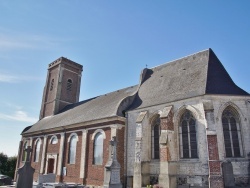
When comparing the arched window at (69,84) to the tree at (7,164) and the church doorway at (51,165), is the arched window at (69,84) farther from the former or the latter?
the tree at (7,164)

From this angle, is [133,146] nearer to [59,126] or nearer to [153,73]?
[153,73]

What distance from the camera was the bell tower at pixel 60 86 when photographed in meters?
27.9

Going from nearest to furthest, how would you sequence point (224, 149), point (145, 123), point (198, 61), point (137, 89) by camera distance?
1. point (224, 149)
2. point (145, 123)
3. point (198, 61)
4. point (137, 89)

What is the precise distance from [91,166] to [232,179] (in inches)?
391

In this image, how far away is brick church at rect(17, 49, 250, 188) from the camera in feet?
41.0

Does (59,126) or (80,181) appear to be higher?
(59,126)

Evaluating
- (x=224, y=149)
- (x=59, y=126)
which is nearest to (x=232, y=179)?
(x=224, y=149)

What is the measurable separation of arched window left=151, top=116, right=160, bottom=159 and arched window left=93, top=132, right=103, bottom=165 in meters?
4.12

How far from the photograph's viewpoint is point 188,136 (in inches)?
538

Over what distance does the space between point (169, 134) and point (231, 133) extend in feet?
12.2

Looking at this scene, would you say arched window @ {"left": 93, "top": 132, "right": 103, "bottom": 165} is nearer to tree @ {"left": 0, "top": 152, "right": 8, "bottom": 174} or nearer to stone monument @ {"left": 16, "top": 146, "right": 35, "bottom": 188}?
stone monument @ {"left": 16, "top": 146, "right": 35, "bottom": 188}

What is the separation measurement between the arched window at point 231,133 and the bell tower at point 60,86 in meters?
20.3

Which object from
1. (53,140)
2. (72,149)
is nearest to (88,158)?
(72,149)

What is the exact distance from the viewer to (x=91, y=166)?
16.9 m
